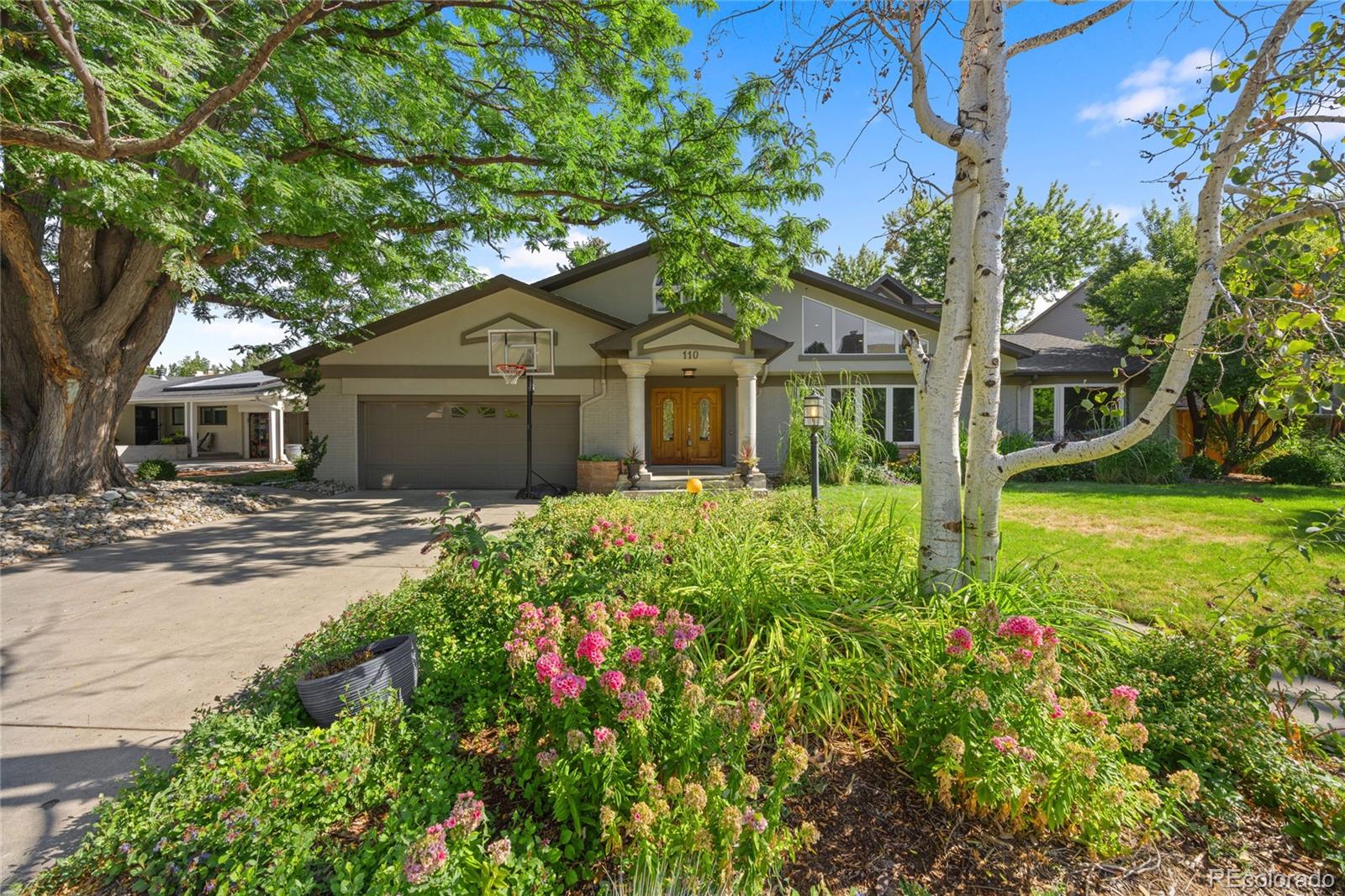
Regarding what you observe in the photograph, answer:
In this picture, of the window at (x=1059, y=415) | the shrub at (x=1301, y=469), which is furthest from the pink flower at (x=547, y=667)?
the shrub at (x=1301, y=469)

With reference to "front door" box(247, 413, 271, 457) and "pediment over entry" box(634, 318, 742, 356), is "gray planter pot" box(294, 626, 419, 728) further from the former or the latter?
"front door" box(247, 413, 271, 457)

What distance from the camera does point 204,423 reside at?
25.6 metres

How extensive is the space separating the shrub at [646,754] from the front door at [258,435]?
2761 cm

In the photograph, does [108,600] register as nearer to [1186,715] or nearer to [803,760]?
[803,760]

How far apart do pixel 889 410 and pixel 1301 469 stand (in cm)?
827

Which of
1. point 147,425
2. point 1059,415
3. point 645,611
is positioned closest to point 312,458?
point 645,611

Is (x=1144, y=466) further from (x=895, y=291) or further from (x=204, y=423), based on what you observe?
(x=204, y=423)

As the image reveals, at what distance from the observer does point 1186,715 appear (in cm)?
244

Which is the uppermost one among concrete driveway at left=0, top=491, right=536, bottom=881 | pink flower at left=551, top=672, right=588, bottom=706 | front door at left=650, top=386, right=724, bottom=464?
front door at left=650, top=386, right=724, bottom=464

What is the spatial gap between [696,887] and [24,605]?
22.1 ft

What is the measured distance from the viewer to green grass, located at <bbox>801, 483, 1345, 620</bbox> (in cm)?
461

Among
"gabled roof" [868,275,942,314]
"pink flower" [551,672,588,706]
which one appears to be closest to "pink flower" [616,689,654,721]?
"pink flower" [551,672,588,706]

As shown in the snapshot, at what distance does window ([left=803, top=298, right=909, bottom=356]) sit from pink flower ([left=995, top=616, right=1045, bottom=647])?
42.6 feet

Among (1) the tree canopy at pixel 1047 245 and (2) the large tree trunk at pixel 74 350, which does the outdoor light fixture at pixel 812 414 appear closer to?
(2) the large tree trunk at pixel 74 350
